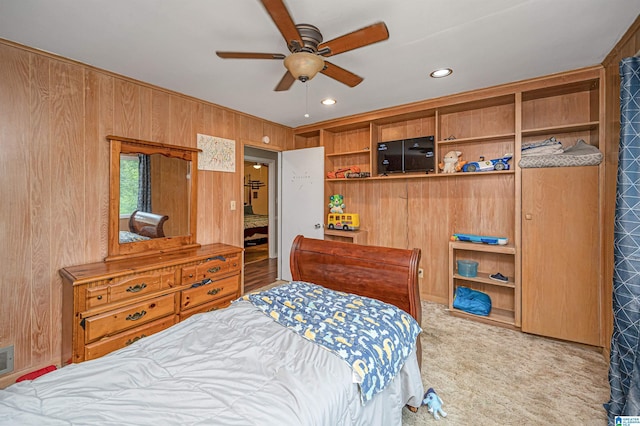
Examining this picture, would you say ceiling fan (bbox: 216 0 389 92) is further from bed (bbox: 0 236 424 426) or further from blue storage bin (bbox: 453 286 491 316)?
blue storage bin (bbox: 453 286 491 316)

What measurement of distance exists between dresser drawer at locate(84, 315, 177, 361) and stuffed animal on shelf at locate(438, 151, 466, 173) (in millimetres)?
3265

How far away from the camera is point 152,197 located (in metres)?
2.79

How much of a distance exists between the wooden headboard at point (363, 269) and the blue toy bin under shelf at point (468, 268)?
166 cm

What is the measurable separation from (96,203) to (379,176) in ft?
10.1

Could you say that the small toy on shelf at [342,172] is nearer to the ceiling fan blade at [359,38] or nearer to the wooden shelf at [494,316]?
the wooden shelf at [494,316]

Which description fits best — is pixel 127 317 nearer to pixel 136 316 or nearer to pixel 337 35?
pixel 136 316

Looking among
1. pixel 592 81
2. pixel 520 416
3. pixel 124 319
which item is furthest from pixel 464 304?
pixel 124 319

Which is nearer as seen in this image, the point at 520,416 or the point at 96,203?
the point at 520,416

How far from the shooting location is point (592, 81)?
8.33 ft

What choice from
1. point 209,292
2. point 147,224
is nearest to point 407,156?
point 209,292

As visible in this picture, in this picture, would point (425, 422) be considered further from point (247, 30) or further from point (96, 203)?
point (96, 203)

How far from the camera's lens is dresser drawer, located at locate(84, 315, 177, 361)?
2.01 meters

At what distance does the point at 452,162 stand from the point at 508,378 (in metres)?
2.19

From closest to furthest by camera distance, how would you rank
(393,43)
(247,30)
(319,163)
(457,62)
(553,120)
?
(247,30) < (393,43) < (457,62) < (553,120) < (319,163)
